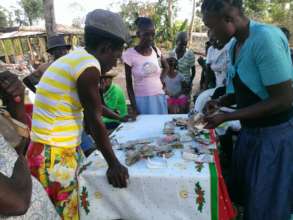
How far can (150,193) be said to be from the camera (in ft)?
5.78

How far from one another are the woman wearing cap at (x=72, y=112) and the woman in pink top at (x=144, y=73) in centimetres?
165

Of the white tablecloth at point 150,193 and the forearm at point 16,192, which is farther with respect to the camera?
the white tablecloth at point 150,193

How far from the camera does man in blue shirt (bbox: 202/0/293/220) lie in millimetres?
1767

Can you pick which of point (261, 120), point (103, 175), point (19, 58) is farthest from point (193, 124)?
point (19, 58)

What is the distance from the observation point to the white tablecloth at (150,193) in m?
1.71

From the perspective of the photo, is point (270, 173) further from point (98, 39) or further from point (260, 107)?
point (98, 39)

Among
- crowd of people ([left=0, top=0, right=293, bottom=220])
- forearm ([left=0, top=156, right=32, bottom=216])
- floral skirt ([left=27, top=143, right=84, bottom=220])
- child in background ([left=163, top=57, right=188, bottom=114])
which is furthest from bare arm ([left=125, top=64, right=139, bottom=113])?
forearm ([left=0, top=156, right=32, bottom=216])

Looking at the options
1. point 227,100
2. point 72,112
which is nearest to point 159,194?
point 72,112

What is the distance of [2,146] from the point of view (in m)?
1.17

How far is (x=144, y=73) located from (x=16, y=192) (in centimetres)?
261

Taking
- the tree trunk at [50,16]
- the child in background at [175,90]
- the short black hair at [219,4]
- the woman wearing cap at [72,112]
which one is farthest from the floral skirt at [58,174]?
the tree trunk at [50,16]

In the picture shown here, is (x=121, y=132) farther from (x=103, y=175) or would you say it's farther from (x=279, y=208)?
(x=279, y=208)

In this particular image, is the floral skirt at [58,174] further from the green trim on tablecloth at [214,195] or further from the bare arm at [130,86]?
the bare arm at [130,86]

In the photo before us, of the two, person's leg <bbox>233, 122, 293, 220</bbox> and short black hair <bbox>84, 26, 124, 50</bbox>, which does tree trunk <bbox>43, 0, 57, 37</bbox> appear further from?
person's leg <bbox>233, 122, 293, 220</bbox>
